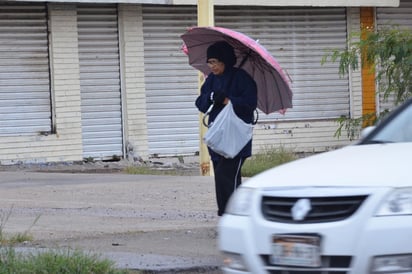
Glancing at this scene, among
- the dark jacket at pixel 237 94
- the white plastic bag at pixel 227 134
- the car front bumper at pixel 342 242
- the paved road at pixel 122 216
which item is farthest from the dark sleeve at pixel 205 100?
the car front bumper at pixel 342 242

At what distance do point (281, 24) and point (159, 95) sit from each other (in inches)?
125

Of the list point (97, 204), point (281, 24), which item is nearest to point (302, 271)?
point (97, 204)

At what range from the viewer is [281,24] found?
22.1 metres

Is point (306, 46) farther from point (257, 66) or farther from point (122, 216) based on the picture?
point (257, 66)

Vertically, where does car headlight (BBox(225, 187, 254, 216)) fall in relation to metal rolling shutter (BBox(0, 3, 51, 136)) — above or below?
below

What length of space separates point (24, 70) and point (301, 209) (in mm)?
13904

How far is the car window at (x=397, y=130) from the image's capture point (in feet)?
24.4

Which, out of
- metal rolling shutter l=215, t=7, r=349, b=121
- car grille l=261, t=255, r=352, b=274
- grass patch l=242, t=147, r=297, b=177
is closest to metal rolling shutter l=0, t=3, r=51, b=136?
grass patch l=242, t=147, r=297, b=177

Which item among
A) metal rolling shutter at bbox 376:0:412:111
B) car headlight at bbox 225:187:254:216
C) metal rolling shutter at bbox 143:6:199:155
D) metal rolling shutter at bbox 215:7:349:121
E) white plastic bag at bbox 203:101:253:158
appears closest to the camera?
car headlight at bbox 225:187:254:216

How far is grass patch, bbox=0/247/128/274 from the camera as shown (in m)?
7.75

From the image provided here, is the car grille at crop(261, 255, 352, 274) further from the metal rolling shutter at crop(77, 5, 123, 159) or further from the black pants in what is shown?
the metal rolling shutter at crop(77, 5, 123, 159)

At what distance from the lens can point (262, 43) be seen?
71.7 feet

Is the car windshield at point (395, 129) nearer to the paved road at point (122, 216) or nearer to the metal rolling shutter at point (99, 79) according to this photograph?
the paved road at point (122, 216)

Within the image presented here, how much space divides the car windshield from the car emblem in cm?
142
